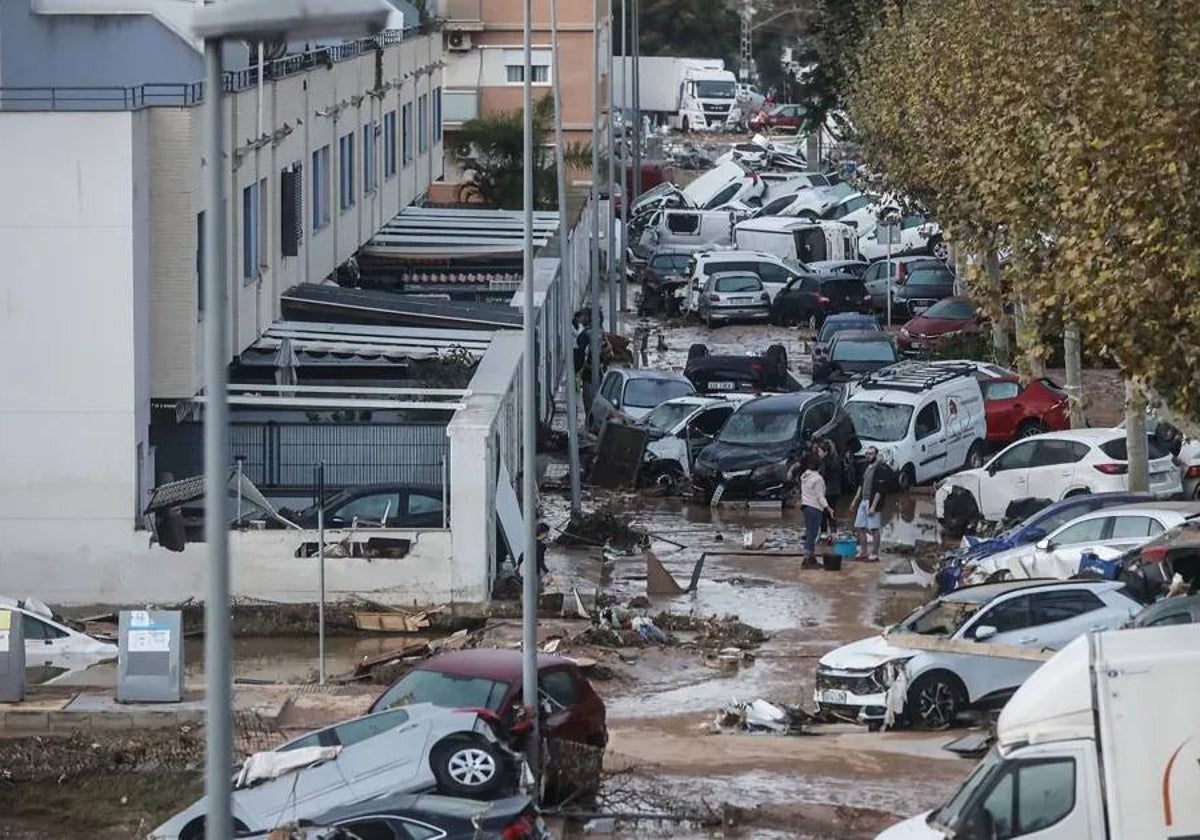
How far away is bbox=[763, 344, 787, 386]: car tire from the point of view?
1558 inches

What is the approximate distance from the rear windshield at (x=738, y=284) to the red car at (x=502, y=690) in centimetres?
3413

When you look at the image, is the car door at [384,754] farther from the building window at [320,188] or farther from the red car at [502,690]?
the building window at [320,188]

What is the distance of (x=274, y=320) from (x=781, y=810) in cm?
1700

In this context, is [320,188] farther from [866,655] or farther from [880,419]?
[866,655]

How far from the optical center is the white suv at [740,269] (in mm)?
52500

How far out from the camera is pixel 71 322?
79.9ft

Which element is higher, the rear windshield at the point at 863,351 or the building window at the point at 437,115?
the building window at the point at 437,115

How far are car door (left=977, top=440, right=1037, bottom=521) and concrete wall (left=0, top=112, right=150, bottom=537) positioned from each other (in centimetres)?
1140

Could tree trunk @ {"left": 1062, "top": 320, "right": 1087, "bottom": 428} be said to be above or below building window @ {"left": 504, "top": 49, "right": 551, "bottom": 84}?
below

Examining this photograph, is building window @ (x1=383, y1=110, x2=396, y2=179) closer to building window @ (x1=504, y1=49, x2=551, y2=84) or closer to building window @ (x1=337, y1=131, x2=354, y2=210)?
building window @ (x1=337, y1=131, x2=354, y2=210)

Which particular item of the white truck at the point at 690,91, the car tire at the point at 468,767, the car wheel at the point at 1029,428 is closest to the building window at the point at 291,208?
the car wheel at the point at 1029,428

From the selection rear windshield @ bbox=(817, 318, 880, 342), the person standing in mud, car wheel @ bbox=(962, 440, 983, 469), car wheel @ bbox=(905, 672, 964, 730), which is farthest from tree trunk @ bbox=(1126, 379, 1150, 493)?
rear windshield @ bbox=(817, 318, 880, 342)

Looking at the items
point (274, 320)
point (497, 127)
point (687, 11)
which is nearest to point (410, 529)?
point (274, 320)

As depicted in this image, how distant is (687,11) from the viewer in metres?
115
